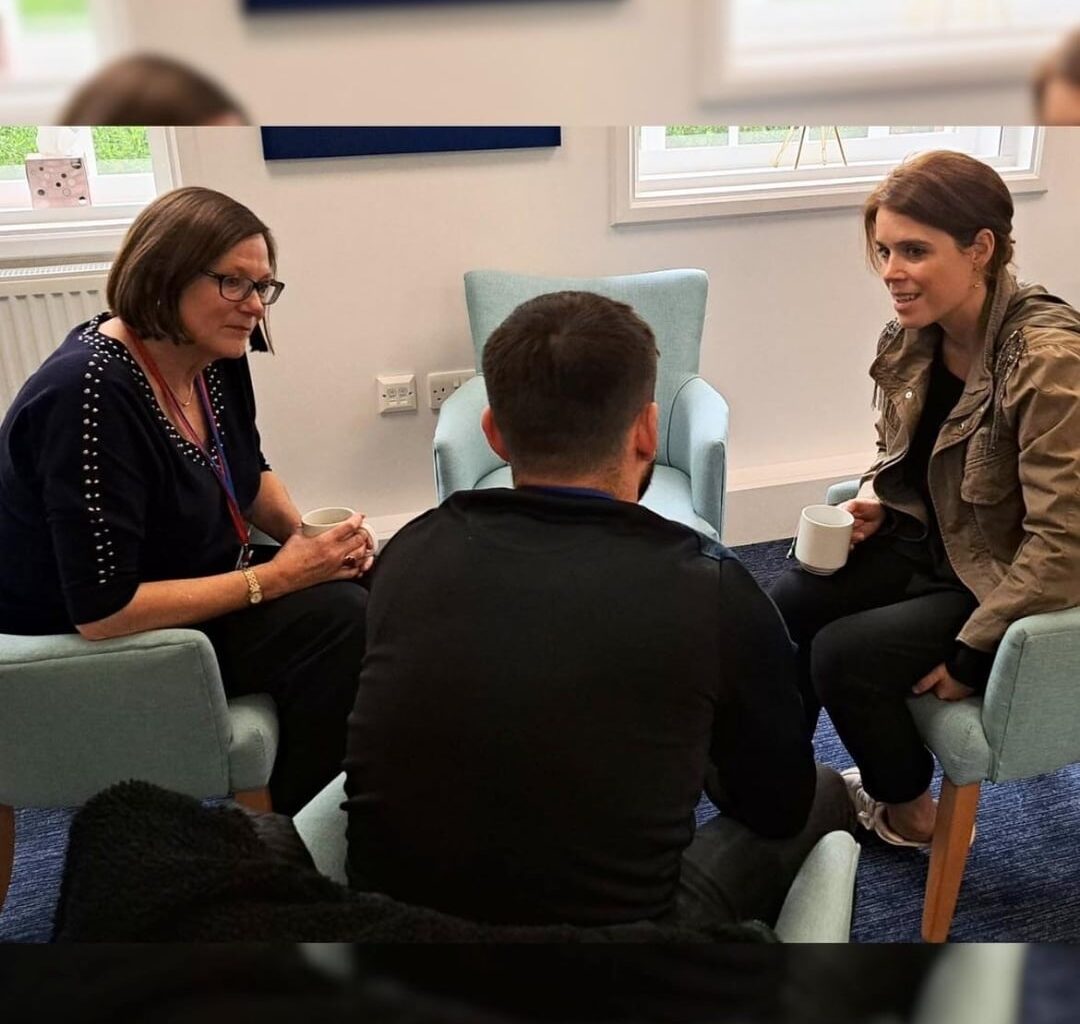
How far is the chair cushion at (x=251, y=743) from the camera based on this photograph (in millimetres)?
1125

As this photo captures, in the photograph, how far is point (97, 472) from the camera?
1.03 metres

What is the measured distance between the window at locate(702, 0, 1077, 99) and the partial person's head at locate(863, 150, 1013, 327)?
1.11 metres

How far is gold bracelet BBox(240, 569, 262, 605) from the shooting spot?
1251 mm

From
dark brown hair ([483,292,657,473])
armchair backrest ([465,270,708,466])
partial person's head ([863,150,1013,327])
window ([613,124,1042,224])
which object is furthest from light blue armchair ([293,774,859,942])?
window ([613,124,1042,224])

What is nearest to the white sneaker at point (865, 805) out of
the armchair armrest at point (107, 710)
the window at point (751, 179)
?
the armchair armrest at point (107, 710)

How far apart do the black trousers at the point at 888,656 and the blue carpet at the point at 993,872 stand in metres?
0.10

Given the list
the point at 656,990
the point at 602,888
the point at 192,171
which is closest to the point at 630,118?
the point at 656,990

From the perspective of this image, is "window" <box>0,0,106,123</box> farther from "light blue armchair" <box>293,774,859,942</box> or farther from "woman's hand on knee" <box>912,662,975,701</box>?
"woman's hand on knee" <box>912,662,975,701</box>

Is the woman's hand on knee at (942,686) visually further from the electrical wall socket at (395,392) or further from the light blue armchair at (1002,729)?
the electrical wall socket at (395,392)

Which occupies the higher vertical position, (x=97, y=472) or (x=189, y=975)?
(x=189, y=975)

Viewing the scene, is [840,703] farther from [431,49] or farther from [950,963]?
[431,49]

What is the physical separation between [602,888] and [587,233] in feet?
5.33

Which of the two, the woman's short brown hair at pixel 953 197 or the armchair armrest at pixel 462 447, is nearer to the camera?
the woman's short brown hair at pixel 953 197

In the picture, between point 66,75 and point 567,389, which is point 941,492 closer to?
point 567,389
